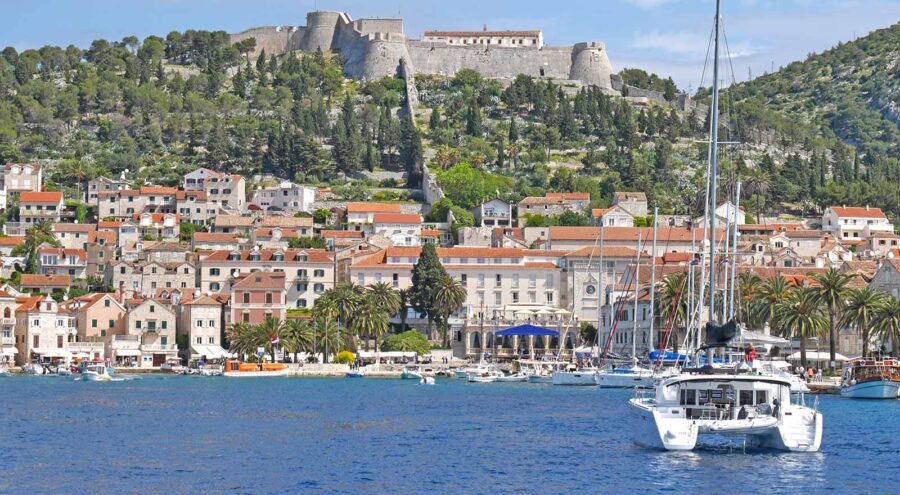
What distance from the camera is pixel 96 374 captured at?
3654 inches

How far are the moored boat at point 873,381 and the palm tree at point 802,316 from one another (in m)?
8.74

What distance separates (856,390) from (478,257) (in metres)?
47.5

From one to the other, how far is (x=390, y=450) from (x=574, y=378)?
40.4 metres

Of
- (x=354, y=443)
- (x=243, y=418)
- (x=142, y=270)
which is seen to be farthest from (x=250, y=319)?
(x=354, y=443)

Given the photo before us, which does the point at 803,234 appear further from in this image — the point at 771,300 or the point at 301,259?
the point at 771,300

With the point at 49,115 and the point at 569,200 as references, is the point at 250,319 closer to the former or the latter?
the point at 569,200

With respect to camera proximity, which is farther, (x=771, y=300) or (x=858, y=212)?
(x=858, y=212)

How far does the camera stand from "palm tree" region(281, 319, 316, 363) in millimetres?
100438

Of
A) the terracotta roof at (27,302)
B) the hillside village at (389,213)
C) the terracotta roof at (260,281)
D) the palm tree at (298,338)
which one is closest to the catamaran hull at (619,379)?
the hillside village at (389,213)

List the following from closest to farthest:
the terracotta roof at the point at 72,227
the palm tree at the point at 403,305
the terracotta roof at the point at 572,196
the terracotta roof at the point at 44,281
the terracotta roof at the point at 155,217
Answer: the palm tree at the point at 403,305
the terracotta roof at the point at 44,281
the terracotta roof at the point at 72,227
the terracotta roof at the point at 155,217
the terracotta roof at the point at 572,196

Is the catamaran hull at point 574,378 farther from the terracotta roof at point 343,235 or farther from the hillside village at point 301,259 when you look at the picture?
the terracotta roof at point 343,235

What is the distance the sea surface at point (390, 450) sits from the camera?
131ft

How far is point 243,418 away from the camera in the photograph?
6000 cm

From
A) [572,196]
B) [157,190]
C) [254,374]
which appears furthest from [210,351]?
[572,196]
